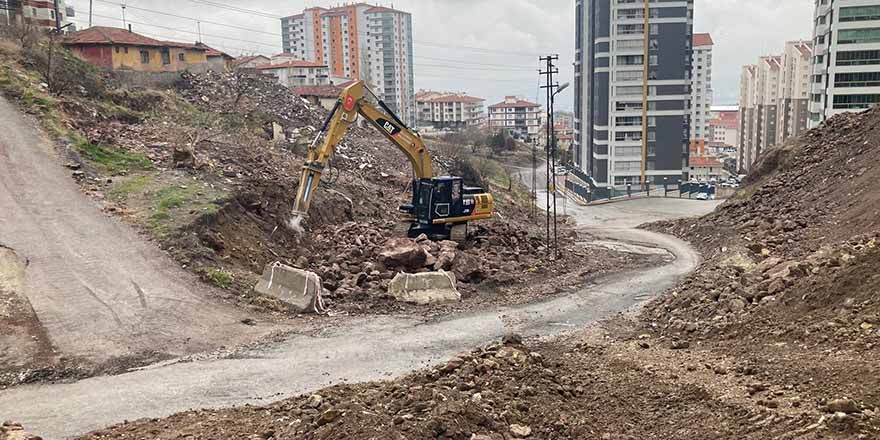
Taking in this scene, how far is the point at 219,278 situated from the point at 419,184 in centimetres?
727

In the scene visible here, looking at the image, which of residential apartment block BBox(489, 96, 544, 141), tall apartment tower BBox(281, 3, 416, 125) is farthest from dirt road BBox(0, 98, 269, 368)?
residential apartment block BBox(489, 96, 544, 141)

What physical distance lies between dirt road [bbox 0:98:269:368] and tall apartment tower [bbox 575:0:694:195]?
147ft

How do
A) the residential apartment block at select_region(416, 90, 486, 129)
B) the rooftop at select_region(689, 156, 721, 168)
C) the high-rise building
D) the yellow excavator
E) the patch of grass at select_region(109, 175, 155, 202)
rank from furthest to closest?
1. the residential apartment block at select_region(416, 90, 486, 129)
2. the high-rise building
3. the rooftop at select_region(689, 156, 721, 168)
4. the yellow excavator
5. the patch of grass at select_region(109, 175, 155, 202)

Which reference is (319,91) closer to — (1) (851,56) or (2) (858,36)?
(1) (851,56)

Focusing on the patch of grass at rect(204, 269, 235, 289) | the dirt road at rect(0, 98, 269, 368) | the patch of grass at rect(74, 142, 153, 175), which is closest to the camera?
the dirt road at rect(0, 98, 269, 368)

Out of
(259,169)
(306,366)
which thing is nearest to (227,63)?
(259,169)

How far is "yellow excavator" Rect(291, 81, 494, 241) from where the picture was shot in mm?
18250

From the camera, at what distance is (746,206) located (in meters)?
24.5

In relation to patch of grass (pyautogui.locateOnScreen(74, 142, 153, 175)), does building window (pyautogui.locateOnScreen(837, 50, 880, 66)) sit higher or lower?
higher

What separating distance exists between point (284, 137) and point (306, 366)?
74.4 feet

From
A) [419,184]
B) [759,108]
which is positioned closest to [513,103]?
[759,108]

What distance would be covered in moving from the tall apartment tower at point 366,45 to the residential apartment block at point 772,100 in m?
51.4

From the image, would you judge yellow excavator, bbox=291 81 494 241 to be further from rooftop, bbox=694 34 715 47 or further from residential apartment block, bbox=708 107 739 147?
residential apartment block, bbox=708 107 739 147

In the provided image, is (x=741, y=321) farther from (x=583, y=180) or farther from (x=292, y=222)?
(x=583, y=180)
